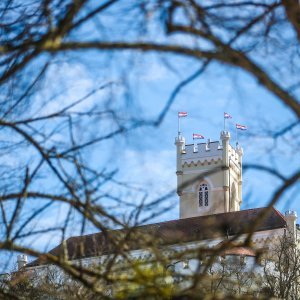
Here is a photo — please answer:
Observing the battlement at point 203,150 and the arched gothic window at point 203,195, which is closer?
the arched gothic window at point 203,195

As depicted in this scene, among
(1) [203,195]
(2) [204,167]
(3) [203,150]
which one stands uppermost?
(3) [203,150]

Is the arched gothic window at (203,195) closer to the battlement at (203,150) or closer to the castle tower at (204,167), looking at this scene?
the castle tower at (204,167)

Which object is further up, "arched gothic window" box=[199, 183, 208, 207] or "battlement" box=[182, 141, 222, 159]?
"battlement" box=[182, 141, 222, 159]

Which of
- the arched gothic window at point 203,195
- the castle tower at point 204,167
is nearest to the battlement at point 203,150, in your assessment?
the castle tower at point 204,167

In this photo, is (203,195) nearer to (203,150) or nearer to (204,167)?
(204,167)

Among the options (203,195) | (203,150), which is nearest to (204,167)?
(203,150)

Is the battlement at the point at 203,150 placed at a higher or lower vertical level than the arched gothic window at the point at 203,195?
higher

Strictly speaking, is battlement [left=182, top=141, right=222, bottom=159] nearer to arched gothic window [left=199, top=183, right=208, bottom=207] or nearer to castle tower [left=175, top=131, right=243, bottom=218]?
castle tower [left=175, top=131, right=243, bottom=218]

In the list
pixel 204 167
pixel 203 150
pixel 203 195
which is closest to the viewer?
pixel 203 195

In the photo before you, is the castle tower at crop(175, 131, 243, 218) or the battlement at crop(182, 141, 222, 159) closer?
the castle tower at crop(175, 131, 243, 218)

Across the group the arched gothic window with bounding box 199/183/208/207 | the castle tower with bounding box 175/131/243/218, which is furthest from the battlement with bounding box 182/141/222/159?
the arched gothic window with bounding box 199/183/208/207

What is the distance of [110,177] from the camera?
374 cm

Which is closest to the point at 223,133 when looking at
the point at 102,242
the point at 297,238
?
the point at 297,238

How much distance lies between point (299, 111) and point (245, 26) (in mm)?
480
